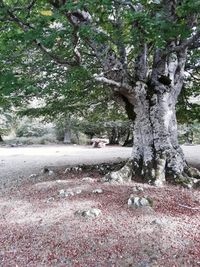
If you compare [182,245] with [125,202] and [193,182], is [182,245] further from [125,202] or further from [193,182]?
[193,182]

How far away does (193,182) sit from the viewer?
5684 mm

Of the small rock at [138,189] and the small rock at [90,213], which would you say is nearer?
the small rock at [90,213]

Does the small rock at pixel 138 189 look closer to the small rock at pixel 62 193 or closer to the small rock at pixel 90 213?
the small rock at pixel 90 213

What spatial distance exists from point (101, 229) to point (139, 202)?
3.04 feet

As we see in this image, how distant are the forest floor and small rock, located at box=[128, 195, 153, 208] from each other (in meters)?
0.08

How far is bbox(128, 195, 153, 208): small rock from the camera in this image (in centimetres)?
447

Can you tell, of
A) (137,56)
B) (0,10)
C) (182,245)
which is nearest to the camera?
(182,245)

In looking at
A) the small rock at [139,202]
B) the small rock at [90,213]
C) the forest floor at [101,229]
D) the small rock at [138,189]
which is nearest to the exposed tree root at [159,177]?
the forest floor at [101,229]

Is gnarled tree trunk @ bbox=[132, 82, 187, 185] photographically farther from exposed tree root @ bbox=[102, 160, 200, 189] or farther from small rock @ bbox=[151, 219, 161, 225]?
small rock @ bbox=[151, 219, 161, 225]

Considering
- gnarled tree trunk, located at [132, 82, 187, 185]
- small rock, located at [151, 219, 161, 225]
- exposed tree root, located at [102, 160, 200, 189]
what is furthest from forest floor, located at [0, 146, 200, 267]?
gnarled tree trunk, located at [132, 82, 187, 185]

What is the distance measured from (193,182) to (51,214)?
286 centimetres

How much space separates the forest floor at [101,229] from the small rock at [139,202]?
79 mm

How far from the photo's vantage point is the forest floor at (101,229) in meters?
3.19

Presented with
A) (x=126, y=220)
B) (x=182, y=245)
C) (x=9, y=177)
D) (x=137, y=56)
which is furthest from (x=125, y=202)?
(x=9, y=177)
